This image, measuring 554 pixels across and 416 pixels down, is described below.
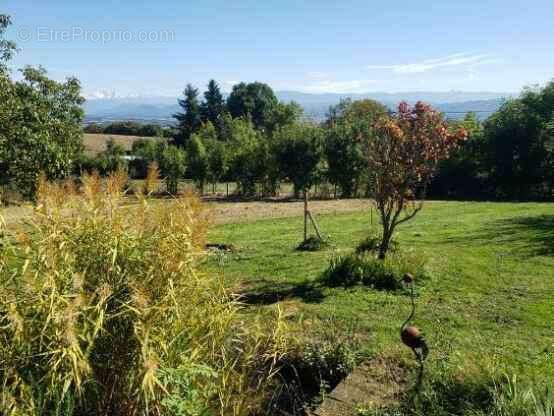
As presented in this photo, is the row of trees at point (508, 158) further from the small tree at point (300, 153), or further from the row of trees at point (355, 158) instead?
the small tree at point (300, 153)

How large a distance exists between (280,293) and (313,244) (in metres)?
3.20

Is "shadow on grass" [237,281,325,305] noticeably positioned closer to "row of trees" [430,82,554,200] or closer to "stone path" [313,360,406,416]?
"stone path" [313,360,406,416]

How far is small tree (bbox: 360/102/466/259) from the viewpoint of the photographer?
7660 mm

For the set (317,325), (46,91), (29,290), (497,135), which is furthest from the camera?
(497,135)

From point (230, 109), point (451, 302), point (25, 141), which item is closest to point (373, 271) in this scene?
point (451, 302)

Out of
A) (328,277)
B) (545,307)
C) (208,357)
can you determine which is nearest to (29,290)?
(208,357)

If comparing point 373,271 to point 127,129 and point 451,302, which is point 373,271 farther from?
point 127,129

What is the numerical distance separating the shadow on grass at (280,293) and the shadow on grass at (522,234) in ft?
14.6

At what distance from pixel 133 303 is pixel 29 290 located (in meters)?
0.60

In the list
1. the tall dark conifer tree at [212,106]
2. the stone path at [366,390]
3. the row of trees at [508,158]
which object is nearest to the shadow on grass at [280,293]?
the stone path at [366,390]

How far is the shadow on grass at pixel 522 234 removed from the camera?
9.45 metres

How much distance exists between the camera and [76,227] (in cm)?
315

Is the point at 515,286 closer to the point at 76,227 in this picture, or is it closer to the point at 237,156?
the point at 76,227

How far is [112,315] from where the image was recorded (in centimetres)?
277
